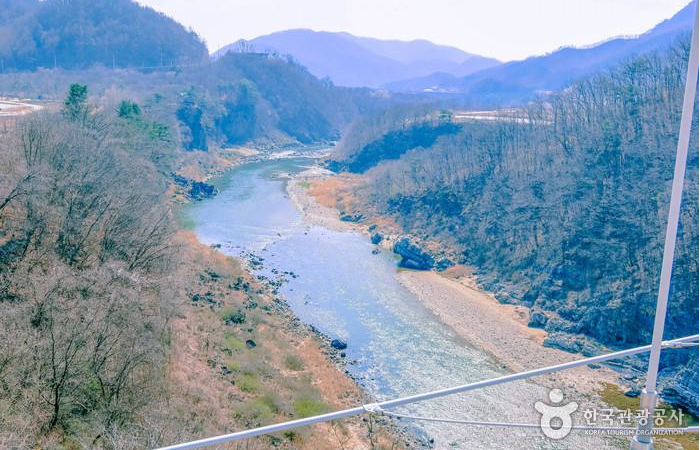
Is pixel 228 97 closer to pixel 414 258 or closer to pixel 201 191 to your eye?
pixel 201 191

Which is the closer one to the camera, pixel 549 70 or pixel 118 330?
pixel 118 330

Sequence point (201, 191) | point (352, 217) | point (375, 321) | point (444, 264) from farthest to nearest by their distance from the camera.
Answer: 1. point (201, 191)
2. point (352, 217)
3. point (444, 264)
4. point (375, 321)

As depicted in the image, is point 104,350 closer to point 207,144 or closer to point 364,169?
point 364,169

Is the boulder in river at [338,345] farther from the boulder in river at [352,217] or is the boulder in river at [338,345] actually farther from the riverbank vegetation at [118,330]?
the boulder in river at [352,217]

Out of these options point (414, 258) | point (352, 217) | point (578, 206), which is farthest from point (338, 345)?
point (352, 217)

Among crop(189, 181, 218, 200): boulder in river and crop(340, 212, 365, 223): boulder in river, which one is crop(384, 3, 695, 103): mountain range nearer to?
crop(340, 212, 365, 223): boulder in river
